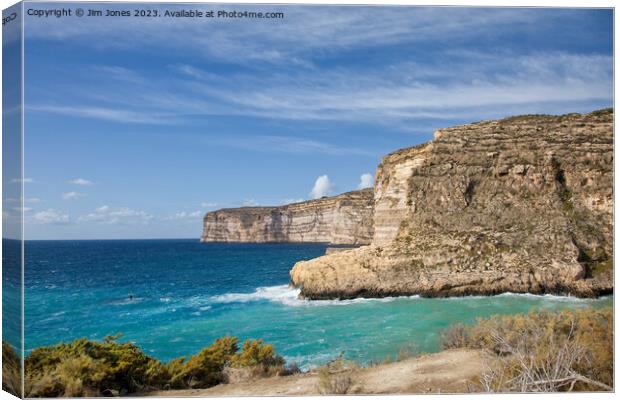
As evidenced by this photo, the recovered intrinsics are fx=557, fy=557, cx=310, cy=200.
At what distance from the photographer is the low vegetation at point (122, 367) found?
6.16 meters

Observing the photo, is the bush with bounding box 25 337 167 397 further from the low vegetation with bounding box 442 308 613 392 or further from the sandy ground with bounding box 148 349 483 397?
the low vegetation with bounding box 442 308 613 392

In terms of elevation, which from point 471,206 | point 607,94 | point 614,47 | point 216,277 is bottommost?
point 216,277

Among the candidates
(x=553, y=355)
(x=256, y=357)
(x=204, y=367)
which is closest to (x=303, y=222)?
(x=256, y=357)

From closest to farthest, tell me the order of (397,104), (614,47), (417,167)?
(614,47)
(397,104)
(417,167)

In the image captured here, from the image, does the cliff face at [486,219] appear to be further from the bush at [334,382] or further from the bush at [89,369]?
the bush at [89,369]

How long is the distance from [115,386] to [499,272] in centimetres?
1052

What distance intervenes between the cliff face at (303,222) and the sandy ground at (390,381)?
108 feet

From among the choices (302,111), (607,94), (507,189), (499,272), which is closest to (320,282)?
(499,272)

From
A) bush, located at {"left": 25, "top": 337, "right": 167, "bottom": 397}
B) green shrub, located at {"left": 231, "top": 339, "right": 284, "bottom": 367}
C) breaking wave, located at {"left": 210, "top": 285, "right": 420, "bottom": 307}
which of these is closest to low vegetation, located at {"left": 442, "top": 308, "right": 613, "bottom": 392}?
green shrub, located at {"left": 231, "top": 339, "right": 284, "bottom": 367}

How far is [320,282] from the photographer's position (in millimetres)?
16250

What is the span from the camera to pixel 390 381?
6.57 metres

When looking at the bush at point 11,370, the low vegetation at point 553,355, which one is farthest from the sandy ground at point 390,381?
the bush at point 11,370

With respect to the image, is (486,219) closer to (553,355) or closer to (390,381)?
(553,355)

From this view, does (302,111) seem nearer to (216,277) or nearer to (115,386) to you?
(115,386)
